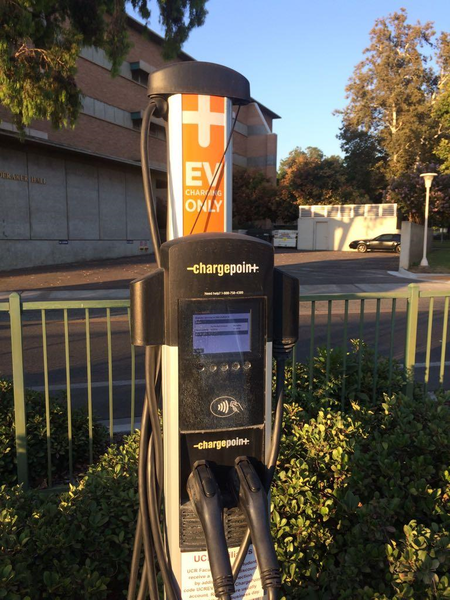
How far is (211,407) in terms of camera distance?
61.9 inches

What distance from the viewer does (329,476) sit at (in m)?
2.75

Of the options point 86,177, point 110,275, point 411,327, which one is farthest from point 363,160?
point 411,327

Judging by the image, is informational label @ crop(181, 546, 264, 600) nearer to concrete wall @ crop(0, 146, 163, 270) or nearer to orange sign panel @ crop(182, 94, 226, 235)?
orange sign panel @ crop(182, 94, 226, 235)

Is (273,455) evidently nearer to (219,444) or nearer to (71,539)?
(219,444)

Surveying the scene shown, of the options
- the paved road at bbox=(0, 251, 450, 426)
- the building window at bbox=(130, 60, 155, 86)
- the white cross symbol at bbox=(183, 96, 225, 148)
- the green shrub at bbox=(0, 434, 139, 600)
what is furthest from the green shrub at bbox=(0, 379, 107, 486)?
the building window at bbox=(130, 60, 155, 86)

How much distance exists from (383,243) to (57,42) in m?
27.2

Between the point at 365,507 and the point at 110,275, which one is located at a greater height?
the point at 365,507

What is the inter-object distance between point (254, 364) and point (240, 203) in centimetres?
3949

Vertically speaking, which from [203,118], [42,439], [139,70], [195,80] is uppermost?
[139,70]

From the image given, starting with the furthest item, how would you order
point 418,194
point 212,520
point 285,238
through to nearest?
point 285,238, point 418,194, point 212,520

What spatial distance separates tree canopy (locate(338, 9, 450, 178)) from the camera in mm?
41125

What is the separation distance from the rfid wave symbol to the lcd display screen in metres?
0.15

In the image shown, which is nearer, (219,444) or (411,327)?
(219,444)

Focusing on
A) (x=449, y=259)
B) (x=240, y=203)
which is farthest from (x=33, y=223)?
(x=240, y=203)
